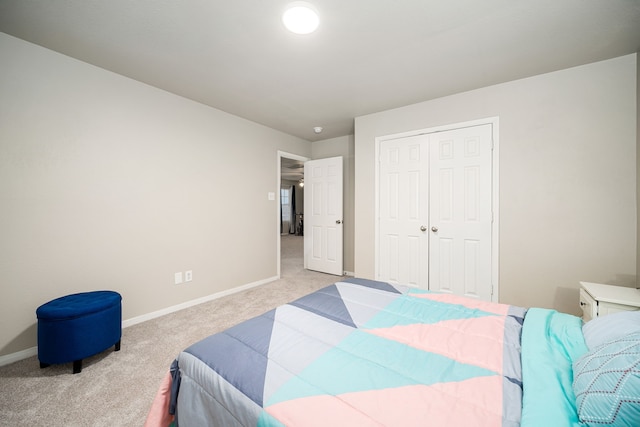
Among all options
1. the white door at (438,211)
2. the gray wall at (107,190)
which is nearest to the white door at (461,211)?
the white door at (438,211)

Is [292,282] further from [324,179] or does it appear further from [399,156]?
[399,156]

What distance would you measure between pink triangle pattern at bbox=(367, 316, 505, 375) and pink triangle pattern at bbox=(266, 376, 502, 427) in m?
0.17

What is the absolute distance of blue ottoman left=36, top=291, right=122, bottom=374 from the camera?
1723mm

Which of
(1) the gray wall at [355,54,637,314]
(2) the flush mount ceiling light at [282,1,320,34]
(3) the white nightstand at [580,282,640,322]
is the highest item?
(2) the flush mount ceiling light at [282,1,320,34]

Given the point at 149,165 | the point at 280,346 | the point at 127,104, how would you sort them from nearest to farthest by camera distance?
the point at 280,346, the point at 127,104, the point at 149,165

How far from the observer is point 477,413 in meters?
0.74

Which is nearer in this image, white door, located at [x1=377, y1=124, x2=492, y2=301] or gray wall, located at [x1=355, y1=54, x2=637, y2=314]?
gray wall, located at [x1=355, y1=54, x2=637, y2=314]

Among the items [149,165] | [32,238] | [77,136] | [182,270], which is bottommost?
[182,270]

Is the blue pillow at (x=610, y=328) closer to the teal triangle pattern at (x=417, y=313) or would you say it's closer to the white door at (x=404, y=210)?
the teal triangle pattern at (x=417, y=313)

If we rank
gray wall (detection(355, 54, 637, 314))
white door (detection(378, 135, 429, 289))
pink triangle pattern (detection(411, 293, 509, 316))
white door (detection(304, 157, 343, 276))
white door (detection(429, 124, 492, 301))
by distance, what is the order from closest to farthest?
pink triangle pattern (detection(411, 293, 509, 316)) → gray wall (detection(355, 54, 637, 314)) → white door (detection(429, 124, 492, 301)) → white door (detection(378, 135, 429, 289)) → white door (detection(304, 157, 343, 276))

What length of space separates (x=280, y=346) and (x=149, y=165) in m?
2.53

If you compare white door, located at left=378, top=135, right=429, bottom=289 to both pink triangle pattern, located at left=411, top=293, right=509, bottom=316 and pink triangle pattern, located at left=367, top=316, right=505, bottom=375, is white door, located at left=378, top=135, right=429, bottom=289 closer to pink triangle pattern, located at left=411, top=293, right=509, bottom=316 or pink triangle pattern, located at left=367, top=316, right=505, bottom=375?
pink triangle pattern, located at left=411, top=293, right=509, bottom=316

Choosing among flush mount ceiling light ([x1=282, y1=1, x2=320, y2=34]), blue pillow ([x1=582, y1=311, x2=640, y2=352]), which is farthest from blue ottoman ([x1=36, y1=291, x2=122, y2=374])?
blue pillow ([x1=582, y1=311, x2=640, y2=352])

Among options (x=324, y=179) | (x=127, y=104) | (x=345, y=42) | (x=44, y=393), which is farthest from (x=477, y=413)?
(x=324, y=179)
